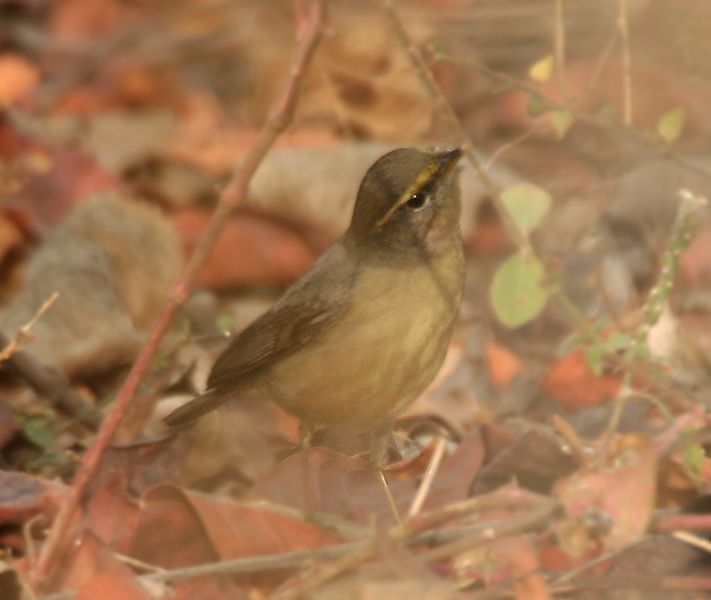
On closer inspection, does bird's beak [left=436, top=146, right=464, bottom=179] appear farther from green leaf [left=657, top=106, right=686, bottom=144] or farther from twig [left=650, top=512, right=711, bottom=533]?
twig [left=650, top=512, right=711, bottom=533]

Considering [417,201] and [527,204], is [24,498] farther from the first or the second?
[527,204]

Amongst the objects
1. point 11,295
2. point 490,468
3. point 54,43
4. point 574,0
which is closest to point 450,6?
point 574,0

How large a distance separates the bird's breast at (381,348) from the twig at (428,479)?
223 mm

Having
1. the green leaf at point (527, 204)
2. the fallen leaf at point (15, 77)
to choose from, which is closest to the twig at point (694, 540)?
the green leaf at point (527, 204)

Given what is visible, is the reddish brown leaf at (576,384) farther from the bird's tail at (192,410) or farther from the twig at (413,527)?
the twig at (413,527)

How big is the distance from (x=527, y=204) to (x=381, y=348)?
0.61m

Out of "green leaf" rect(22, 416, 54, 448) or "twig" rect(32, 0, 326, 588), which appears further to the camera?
"green leaf" rect(22, 416, 54, 448)

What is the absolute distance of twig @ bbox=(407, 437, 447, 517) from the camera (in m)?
3.47

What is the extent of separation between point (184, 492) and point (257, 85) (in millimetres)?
4974

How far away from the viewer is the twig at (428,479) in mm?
3469

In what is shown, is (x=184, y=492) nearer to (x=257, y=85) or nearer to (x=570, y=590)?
(x=570, y=590)

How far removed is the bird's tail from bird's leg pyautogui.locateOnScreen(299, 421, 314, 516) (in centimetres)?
28

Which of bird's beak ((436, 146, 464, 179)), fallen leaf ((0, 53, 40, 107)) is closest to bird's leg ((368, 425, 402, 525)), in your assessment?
bird's beak ((436, 146, 464, 179))

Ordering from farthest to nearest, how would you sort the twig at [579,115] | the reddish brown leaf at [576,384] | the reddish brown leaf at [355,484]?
the reddish brown leaf at [576,384], the twig at [579,115], the reddish brown leaf at [355,484]
